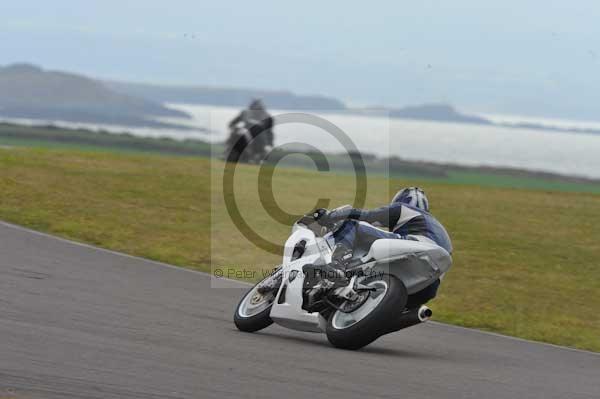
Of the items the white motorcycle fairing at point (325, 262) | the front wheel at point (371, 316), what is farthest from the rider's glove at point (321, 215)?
the front wheel at point (371, 316)

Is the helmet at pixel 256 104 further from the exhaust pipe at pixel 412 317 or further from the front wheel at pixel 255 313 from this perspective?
the exhaust pipe at pixel 412 317

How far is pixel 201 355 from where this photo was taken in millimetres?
7336

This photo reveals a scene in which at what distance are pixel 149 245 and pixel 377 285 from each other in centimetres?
861

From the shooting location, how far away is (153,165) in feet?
96.9

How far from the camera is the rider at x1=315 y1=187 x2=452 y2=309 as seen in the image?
28.6ft

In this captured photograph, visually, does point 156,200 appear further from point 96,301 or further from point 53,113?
point 53,113

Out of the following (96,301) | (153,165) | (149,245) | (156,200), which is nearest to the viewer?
(96,301)

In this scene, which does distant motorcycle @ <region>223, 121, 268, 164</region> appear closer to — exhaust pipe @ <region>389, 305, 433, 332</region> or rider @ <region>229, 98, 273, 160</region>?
rider @ <region>229, 98, 273, 160</region>

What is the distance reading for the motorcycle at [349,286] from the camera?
8242 mm

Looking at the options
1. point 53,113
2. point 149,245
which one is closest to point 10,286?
point 149,245

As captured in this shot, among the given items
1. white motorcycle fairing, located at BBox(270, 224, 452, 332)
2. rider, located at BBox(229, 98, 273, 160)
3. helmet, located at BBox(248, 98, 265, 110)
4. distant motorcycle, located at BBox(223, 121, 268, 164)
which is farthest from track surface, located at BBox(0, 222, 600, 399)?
helmet, located at BBox(248, 98, 265, 110)

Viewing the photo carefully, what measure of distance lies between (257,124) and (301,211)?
7755 centimetres

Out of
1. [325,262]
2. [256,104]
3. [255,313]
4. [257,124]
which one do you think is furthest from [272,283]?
[256,104]

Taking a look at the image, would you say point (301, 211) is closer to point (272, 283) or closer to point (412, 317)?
point (272, 283)
